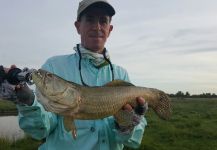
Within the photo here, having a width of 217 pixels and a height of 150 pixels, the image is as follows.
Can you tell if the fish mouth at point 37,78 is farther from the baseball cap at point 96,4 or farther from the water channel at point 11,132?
the water channel at point 11,132

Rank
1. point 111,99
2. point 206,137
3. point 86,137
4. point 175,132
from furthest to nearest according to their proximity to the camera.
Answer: point 175,132, point 206,137, point 86,137, point 111,99

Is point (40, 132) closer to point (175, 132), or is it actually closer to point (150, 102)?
point (150, 102)

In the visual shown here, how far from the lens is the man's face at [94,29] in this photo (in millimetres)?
5395

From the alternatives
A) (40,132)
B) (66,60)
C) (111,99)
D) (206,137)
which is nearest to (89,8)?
(66,60)

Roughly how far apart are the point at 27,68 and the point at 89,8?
1.40m

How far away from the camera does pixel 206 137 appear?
65.6ft

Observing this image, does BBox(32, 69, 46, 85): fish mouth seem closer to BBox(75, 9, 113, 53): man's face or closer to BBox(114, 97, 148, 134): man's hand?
BBox(114, 97, 148, 134): man's hand

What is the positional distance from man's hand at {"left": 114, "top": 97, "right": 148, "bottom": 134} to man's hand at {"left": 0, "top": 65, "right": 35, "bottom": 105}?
1.04 m

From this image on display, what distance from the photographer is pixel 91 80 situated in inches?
213

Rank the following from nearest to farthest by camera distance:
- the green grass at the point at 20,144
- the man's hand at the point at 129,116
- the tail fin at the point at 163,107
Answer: the man's hand at the point at 129,116 < the tail fin at the point at 163,107 < the green grass at the point at 20,144

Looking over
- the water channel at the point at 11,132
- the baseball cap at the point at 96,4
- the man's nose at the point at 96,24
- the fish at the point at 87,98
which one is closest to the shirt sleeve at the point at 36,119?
the fish at the point at 87,98

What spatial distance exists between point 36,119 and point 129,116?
106 centimetres

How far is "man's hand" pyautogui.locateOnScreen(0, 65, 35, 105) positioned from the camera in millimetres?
4332

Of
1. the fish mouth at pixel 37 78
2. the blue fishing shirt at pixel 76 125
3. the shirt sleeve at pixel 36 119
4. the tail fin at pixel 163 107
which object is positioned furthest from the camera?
the tail fin at pixel 163 107
